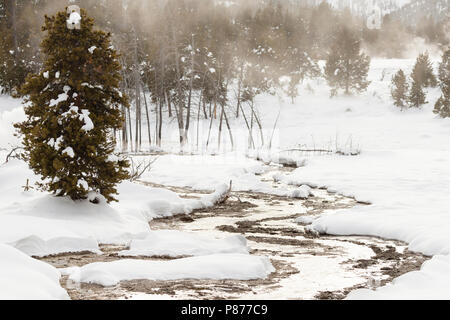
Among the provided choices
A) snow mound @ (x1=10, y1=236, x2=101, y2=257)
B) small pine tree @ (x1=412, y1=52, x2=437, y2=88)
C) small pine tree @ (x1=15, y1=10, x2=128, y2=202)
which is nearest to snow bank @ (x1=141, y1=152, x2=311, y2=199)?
small pine tree @ (x1=15, y1=10, x2=128, y2=202)

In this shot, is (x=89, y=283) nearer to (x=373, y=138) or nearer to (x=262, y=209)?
(x=262, y=209)

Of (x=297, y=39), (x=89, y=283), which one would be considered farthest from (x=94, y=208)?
(x=297, y=39)

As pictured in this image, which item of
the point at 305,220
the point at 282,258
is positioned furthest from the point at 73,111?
the point at 305,220

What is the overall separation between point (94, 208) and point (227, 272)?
5.05 meters

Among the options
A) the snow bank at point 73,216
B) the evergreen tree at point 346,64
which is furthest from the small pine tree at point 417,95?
the snow bank at point 73,216

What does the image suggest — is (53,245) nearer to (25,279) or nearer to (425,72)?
(25,279)

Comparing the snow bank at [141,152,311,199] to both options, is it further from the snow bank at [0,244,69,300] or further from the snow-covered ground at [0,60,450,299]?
the snow bank at [0,244,69,300]

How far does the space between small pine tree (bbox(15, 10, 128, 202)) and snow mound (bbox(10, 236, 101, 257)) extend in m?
2.13

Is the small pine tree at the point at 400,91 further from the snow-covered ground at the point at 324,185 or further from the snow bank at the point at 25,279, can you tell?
the snow bank at the point at 25,279

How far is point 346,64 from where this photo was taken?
167 ft

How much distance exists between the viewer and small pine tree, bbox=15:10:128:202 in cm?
1117

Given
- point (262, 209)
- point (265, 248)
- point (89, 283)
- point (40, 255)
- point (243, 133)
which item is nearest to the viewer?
point (89, 283)

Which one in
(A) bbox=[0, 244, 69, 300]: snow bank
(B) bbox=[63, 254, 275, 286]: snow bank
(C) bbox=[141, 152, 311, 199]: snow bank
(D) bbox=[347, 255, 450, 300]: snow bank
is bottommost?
(C) bbox=[141, 152, 311, 199]: snow bank
